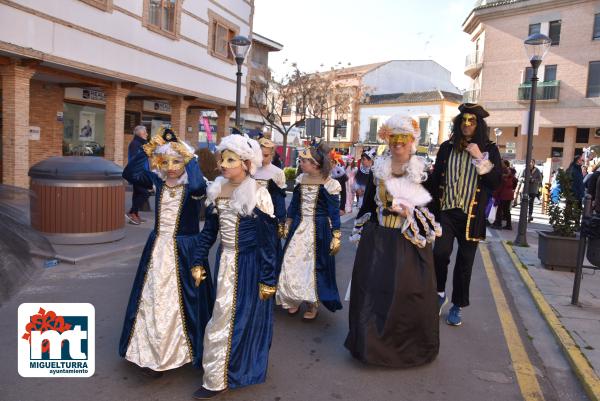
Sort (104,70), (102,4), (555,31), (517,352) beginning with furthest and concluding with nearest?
(555,31), (104,70), (102,4), (517,352)

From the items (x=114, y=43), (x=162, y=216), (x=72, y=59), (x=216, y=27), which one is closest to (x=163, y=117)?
(x=216, y=27)

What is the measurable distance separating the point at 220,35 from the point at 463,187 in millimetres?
17189

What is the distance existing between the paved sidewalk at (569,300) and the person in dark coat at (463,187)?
1152 millimetres

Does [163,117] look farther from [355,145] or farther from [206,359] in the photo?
[355,145]

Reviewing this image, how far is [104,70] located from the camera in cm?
1420

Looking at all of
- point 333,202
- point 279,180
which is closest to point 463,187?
point 333,202

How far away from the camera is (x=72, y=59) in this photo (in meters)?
13.1

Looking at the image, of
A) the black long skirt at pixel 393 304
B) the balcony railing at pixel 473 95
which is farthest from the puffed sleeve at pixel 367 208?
the balcony railing at pixel 473 95

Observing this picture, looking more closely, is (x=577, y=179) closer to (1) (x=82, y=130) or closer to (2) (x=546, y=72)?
(1) (x=82, y=130)

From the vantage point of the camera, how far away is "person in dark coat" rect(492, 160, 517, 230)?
12859 mm

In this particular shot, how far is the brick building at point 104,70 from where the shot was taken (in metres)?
12.2

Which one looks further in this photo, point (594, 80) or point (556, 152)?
point (556, 152)

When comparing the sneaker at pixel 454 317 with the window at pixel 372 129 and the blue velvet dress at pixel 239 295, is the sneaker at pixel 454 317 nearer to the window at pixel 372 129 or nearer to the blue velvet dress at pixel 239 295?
the blue velvet dress at pixel 239 295

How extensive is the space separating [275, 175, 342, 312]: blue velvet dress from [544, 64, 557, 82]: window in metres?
34.3
